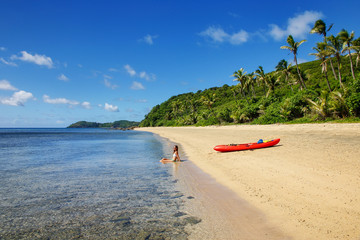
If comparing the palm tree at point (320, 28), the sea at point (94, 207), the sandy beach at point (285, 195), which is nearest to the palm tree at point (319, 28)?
the palm tree at point (320, 28)

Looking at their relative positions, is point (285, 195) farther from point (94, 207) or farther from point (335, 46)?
point (335, 46)

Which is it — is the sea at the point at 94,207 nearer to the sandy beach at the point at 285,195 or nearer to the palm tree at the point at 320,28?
the sandy beach at the point at 285,195

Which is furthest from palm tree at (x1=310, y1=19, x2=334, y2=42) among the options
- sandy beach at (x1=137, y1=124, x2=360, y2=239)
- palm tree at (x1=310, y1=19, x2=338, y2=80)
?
sandy beach at (x1=137, y1=124, x2=360, y2=239)

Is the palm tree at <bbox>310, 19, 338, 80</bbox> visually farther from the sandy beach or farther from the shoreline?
the shoreline

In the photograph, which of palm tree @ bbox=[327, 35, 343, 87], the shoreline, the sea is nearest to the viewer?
the shoreline

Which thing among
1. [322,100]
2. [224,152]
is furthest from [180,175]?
[322,100]

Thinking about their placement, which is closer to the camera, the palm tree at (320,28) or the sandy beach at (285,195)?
the sandy beach at (285,195)

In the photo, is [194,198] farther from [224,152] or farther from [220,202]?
[224,152]

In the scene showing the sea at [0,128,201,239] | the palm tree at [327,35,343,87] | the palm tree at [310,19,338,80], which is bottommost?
the sea at [0,128,201,239]

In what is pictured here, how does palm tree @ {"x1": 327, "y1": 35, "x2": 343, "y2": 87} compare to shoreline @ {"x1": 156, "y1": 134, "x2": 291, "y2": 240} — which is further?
palm tree @ {"x1": 327, "y1": 35, "x2": 343, "y2": 87}

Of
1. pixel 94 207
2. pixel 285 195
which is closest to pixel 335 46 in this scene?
pixel 285 195

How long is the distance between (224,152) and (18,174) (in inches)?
473

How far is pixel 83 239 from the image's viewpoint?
4.36 metres

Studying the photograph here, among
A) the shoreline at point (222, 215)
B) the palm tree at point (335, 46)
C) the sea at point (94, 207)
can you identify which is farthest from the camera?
the palm tree at point (335, 46)
